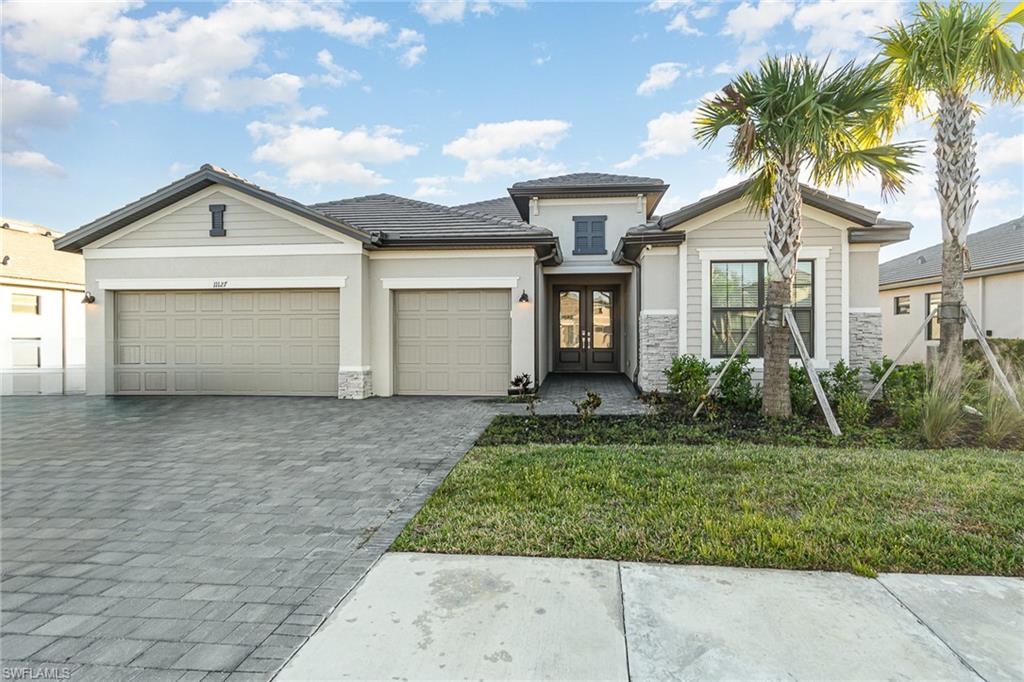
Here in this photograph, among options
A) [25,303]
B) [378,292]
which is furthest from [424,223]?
[25,303]

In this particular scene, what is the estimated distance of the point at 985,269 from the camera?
1397 cm

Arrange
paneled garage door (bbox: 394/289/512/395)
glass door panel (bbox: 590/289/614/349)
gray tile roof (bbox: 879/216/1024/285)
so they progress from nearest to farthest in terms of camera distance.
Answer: paneled garage door (bbox: 394/289/512/395), gray tile roof (bbox: 879/216/1024/285), glass door panel (bbox: 590/289/614/349)

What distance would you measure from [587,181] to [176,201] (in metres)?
10.8

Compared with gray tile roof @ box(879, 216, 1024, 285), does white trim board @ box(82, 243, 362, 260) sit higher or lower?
lower

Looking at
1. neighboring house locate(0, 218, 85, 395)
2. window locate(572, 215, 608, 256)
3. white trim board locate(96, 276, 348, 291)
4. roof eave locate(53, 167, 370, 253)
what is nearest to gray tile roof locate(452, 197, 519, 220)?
window locate(572, 215, 608, 256)

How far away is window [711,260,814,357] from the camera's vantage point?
984cm

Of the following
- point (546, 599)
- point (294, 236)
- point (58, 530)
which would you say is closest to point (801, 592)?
point (546, 599)

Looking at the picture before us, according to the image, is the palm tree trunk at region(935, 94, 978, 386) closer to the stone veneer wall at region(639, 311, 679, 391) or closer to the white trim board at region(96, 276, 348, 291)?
the stone veneer wall at region(639, 311, 679, 391)

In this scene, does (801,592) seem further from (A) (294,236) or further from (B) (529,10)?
(B) (529,10)

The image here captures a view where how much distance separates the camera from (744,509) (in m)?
3.92

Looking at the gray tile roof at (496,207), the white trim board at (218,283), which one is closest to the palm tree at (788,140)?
the white trim board at (218,283)

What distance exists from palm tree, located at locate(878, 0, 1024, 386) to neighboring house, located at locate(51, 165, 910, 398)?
2.16m

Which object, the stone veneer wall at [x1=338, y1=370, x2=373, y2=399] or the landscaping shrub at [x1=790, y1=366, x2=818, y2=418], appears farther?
the stone veneer wall at [x1=338, y1=370, x2=373, y2=399]

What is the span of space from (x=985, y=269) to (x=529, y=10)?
14450mm
